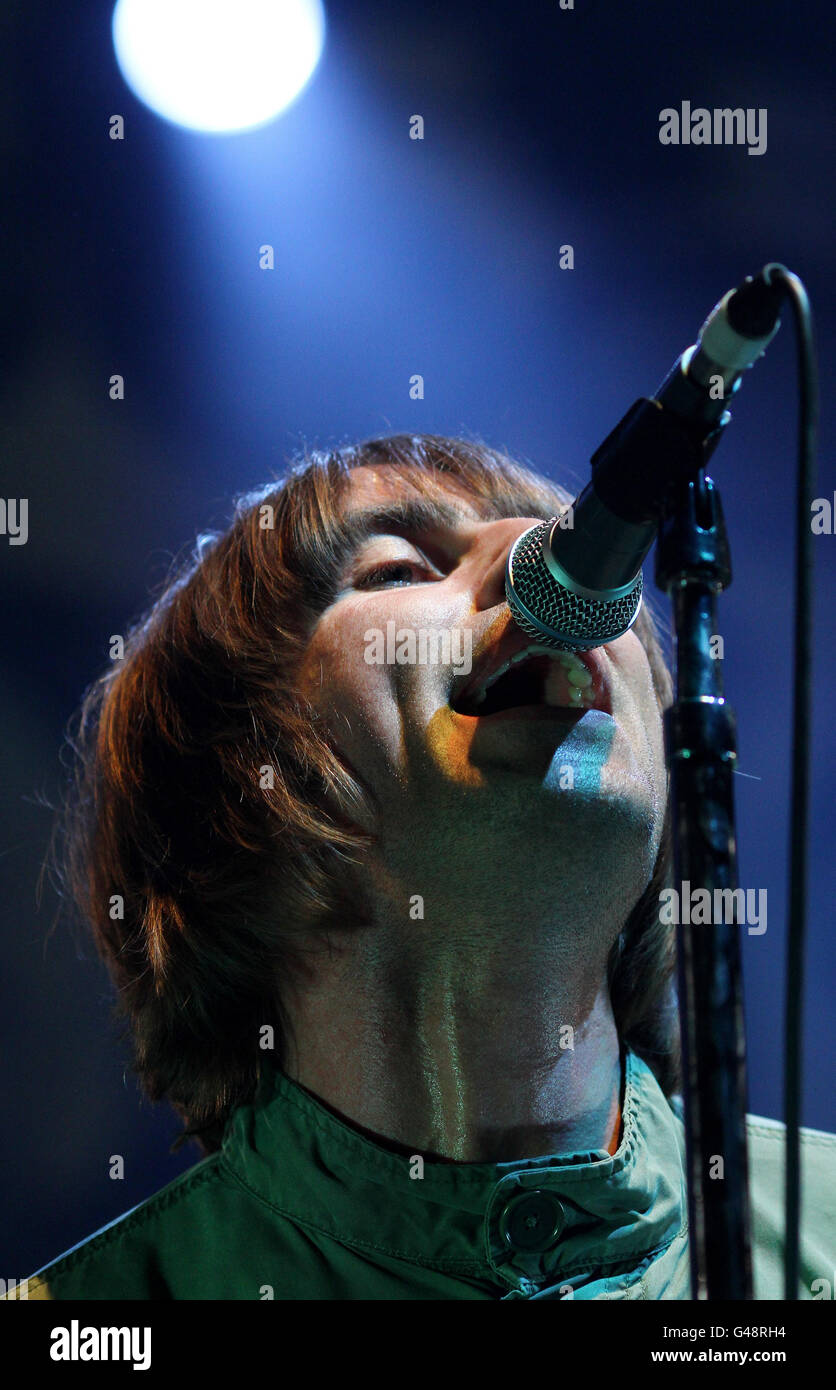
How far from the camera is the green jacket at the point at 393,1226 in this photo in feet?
4.61

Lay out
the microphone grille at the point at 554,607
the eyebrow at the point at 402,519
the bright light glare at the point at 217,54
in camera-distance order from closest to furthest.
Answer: the microphone grille at the point at 554,607
the eyebrow at the point at 402,519
the bright light glare at the point at 217,54

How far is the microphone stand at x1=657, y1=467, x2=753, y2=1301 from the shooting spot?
78 centimetres

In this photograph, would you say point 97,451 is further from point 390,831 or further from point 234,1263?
point 234,1263

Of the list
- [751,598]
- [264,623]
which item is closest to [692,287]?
[751,598]

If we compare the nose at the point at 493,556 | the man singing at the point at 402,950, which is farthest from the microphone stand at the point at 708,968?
the nose at the point at 493,556

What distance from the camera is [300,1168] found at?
1527 millimetres

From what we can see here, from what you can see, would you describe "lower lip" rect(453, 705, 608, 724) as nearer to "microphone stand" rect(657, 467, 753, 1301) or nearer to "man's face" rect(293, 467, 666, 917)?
"man's face" rect(293, 467, 666, 917)

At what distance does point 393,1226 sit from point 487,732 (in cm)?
71

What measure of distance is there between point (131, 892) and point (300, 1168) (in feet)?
2.23

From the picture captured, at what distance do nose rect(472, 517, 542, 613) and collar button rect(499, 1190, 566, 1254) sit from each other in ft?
2.73

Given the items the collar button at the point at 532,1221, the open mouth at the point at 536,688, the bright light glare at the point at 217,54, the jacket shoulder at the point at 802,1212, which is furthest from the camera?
the bright light glare at the point at 217,54

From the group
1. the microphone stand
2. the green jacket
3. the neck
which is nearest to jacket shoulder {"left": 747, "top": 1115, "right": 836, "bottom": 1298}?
the green jacket

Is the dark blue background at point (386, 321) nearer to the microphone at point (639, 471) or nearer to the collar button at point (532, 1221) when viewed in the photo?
the collar button at point (532, 1221)

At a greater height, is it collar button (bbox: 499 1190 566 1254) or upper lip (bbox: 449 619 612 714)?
upper lip (bbox: 449 619 612 714)
